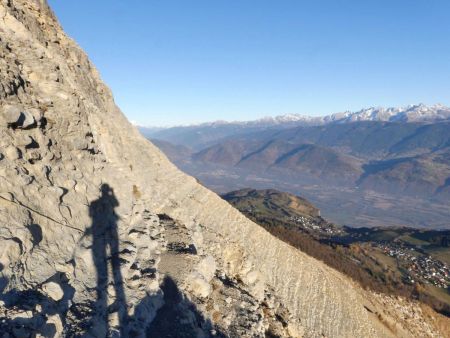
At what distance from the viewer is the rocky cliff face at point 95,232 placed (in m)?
16.8

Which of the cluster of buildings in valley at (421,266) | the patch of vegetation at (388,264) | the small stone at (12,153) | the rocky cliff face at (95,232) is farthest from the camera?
the cluster of buildings in valley at (421,266)

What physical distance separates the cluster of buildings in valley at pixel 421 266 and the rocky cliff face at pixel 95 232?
400 ft

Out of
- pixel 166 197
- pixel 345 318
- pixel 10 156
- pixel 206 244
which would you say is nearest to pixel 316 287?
pixel 345 318

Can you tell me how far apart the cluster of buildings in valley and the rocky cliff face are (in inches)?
4802

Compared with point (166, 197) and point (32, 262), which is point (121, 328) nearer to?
point (32, 262)

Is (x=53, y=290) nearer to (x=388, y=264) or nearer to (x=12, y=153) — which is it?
(x=12, y=153)

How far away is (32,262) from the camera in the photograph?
16734 millimetres

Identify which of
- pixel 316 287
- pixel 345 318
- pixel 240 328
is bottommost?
pixel 345 318

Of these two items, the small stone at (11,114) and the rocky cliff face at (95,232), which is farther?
the small stone at (11,114)

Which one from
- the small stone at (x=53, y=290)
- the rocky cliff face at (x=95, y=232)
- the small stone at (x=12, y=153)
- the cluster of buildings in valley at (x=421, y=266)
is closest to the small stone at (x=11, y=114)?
the rocky cliff face at (x=95, y=232)

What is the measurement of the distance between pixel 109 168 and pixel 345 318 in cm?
3395

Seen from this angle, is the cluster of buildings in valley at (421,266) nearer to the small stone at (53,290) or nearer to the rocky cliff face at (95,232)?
the rocky cliff face at (95,232)

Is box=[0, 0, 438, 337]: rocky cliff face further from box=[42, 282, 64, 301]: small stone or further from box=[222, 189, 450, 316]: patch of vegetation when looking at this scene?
box=[222, 189, 450, 316]: patch of vegetation

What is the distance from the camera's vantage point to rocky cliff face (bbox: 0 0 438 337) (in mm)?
16844
